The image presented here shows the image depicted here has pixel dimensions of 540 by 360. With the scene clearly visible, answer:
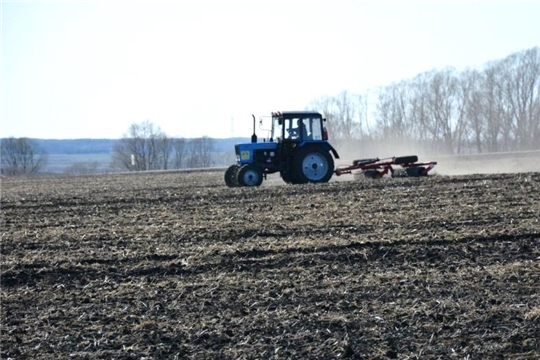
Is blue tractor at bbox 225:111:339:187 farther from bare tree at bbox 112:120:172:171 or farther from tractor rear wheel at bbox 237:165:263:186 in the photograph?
bare tree at bbox 112:120:172:171

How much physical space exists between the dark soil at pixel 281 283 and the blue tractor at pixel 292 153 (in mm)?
7547

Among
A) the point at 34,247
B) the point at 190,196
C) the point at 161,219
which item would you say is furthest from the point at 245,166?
the point at 34,247

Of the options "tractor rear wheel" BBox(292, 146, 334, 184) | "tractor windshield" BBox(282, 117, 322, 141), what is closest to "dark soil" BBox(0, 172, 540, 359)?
"tractor rear wheel" BBox(292, 146, 334, 184)

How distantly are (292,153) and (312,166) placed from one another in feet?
2.35

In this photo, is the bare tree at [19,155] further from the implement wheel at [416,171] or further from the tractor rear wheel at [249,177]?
the implement wheel at [416,171]

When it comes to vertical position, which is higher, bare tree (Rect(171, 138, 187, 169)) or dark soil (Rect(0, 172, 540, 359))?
bare tree (Rect(171, 138, 187, 169))

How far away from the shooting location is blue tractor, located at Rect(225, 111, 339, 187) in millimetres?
21875

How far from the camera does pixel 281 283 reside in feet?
26.9

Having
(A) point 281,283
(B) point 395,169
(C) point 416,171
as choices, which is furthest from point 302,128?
(A) point 281,283

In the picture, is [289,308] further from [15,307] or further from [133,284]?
[15,307]

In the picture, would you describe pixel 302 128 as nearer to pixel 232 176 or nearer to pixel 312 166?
pixel 312 166

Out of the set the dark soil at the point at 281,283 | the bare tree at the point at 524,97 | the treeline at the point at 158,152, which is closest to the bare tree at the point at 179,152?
the treeline at the point at 158,152

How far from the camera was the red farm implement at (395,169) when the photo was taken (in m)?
22.3

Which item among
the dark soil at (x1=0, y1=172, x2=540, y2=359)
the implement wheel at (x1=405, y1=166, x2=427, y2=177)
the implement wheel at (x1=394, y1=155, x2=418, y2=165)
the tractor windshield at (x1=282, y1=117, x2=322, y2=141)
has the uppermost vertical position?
the tractor windshield at (x1=282, y1=117, x2=322, y2=141)
